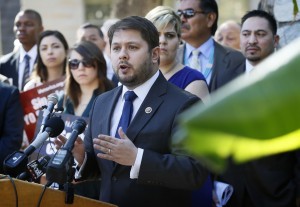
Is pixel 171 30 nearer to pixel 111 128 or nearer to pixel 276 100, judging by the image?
pixel 111 128

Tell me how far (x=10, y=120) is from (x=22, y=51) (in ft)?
8.58

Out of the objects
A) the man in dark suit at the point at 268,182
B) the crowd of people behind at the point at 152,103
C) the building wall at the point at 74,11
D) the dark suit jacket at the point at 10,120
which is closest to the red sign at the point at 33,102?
the crowd of people behind at the point at 152,103

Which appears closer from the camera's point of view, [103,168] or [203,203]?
[103,168]

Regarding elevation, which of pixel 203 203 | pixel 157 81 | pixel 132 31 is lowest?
pixel 203 203

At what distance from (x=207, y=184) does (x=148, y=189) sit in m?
0.97

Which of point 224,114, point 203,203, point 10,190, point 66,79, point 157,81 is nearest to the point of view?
point 224,114

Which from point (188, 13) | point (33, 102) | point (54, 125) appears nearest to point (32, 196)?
point (54, 125)

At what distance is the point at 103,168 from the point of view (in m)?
3.75

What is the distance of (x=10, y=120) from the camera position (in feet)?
18.6

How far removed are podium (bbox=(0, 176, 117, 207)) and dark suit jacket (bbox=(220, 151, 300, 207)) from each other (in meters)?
1.47

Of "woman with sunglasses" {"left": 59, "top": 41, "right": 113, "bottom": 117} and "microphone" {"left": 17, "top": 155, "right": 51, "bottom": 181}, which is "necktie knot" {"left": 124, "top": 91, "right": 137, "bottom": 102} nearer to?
"microphone" {"left": 17, "top": 155, "right": 51, "bottom": 181}

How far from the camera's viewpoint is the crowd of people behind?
344cm

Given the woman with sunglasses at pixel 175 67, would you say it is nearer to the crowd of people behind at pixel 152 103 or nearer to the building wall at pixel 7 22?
the crowd of people behind at pixel 152 103

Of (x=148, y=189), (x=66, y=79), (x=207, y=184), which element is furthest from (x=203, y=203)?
(x=66, y=79)
